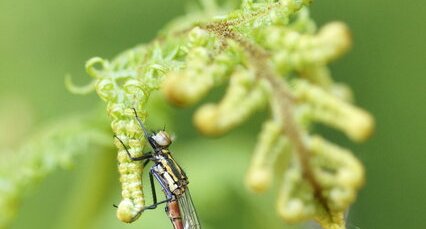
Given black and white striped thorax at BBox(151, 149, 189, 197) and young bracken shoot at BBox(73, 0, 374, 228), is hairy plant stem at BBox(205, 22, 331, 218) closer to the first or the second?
young bracken shoot at BBox(73, 0, 374, 228)

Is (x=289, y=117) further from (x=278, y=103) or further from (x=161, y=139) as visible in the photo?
(x=161, y=139)

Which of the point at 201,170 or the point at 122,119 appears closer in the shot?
the point at 122,119

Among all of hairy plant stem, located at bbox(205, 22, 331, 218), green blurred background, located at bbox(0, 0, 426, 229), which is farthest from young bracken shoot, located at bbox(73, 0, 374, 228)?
green blurred background, located at bbox(0, 0, 426, 229)

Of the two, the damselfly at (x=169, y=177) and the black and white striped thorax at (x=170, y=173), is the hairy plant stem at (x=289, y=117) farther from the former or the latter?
the black and white striped thorax at (x=170, y=173)

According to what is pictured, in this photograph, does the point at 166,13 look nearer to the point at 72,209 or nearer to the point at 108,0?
the point at 108,0

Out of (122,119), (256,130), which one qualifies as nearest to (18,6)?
(256,130)

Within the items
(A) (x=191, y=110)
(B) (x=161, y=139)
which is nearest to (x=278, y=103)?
(B) (x=161, y=139)

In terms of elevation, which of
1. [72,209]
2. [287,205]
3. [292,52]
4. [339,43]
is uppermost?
[72,209]

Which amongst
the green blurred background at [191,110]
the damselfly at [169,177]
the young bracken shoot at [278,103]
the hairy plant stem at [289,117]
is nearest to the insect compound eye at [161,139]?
the damselfly at [169,177]
